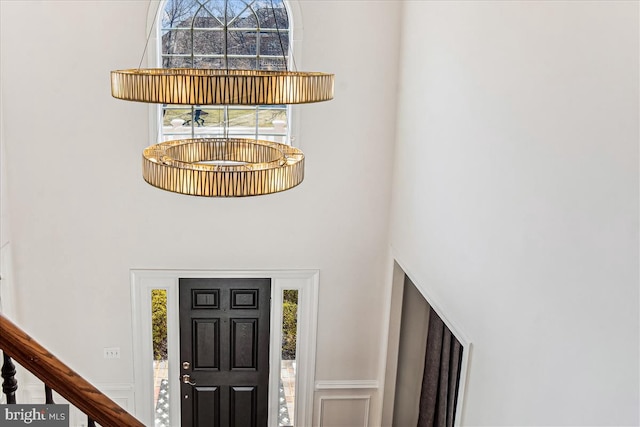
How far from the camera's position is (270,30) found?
4.61 m

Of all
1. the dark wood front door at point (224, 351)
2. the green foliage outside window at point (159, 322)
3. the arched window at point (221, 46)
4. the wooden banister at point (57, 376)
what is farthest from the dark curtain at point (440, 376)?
the wooden banister at point (57, 376)

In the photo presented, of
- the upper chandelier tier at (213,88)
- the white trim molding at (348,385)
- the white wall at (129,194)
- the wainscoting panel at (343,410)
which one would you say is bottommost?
the wainscoting panel at (343,410)

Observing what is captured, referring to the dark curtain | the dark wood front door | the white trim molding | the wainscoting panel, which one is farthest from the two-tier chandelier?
the wainscoting panel

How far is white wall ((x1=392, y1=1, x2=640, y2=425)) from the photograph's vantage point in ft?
6.71

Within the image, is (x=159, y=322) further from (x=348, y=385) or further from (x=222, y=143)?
(x=222, y=143)

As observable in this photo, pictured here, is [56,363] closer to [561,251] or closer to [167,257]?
[561,251]

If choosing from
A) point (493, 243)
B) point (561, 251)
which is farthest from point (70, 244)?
point (561, 251)

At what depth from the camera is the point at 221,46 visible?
15.3ft

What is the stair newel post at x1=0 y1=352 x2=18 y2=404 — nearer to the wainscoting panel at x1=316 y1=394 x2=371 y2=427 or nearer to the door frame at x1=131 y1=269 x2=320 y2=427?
the door frame at x1=131 y1=269 x2=320 y2=427

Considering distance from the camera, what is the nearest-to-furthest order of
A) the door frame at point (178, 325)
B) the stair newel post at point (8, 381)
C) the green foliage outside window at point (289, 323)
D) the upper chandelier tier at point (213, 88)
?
the stair newel post at point (8, 381)
the upper chandelier tier at point (213, 88)
the door frame at point (178, 325)
the green foliage outside window at point (289, 323)

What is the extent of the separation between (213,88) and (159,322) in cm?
320

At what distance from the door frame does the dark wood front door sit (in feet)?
0.22

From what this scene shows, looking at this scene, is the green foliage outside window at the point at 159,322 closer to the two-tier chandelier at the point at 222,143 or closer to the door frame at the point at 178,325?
the door frame at the point at 178,325

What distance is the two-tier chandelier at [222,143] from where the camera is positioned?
231cm
